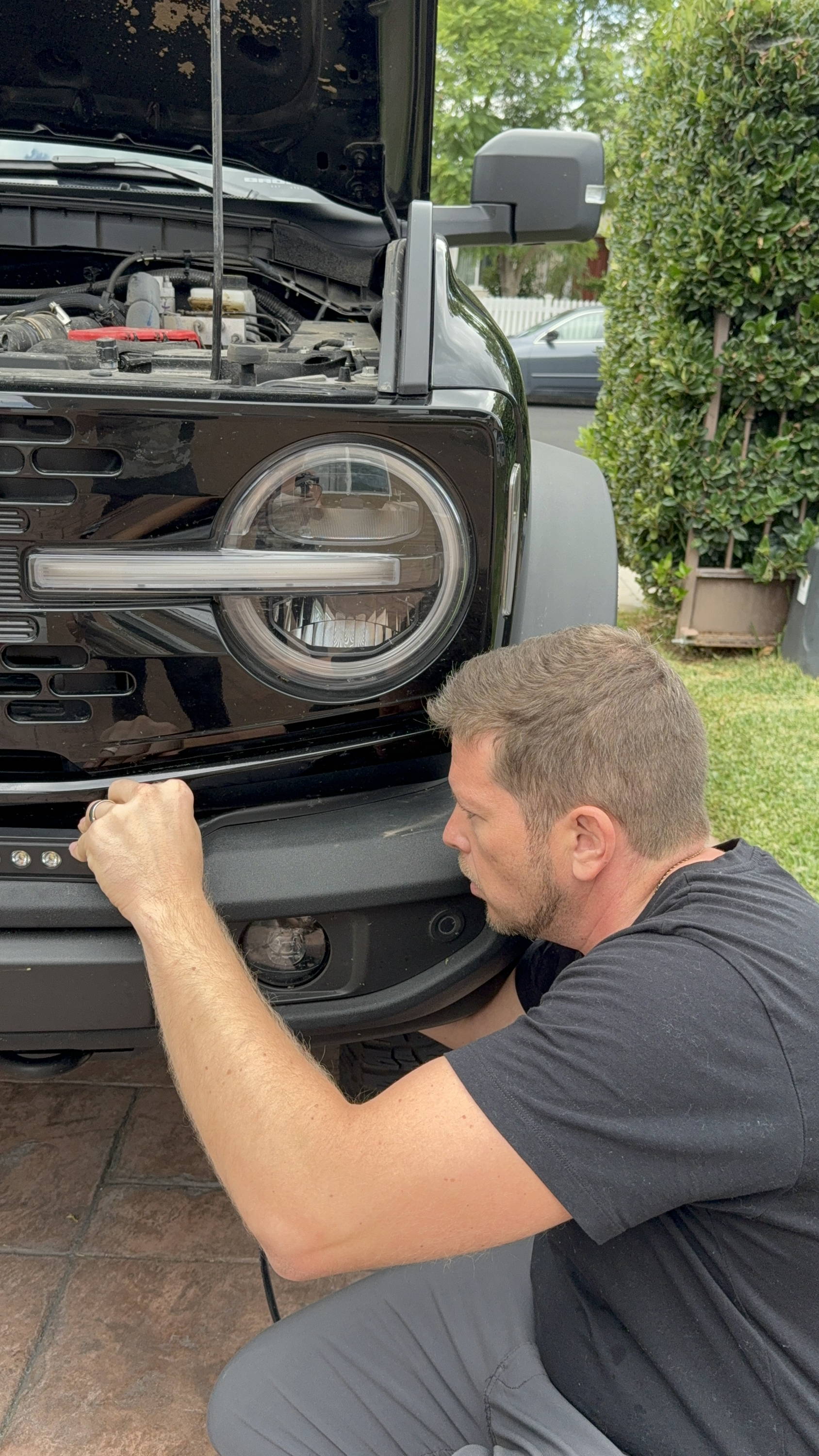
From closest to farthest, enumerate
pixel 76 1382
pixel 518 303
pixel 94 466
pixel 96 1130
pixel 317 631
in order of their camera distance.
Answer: pixel 94 466 → pixel 317 631 → pixel 76 1382 → pixel 96 1130 → pixel 518 303

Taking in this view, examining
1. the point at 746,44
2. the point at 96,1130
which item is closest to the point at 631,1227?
the point at 96,1130

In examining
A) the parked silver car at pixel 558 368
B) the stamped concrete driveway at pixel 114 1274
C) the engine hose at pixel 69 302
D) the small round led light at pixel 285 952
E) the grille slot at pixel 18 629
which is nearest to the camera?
the grille slot at pixel 18 629

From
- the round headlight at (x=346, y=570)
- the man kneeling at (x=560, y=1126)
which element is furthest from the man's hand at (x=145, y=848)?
the round headlight at (x=346, y=570)

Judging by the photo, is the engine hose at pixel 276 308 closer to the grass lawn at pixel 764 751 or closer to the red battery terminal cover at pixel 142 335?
the red battery terminal cover at pixel 142 335

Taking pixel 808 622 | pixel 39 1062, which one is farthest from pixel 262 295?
pixel 808 622

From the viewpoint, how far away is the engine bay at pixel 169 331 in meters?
1.51

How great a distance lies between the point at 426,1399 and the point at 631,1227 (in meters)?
0.54

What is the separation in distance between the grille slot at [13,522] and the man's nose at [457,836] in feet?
2.09

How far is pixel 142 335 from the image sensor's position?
215 cm

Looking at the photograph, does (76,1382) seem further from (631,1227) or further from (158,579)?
(158,579)

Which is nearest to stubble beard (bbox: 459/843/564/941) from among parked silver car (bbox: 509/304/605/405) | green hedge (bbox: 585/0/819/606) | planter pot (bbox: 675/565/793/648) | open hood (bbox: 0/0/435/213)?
open hood (bbox: 0/0/435/213)

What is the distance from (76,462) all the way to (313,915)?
633 millimetres

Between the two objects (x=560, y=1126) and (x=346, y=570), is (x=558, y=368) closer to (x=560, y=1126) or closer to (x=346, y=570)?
(x=346, y=570)

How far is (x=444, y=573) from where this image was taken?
5.02ft
